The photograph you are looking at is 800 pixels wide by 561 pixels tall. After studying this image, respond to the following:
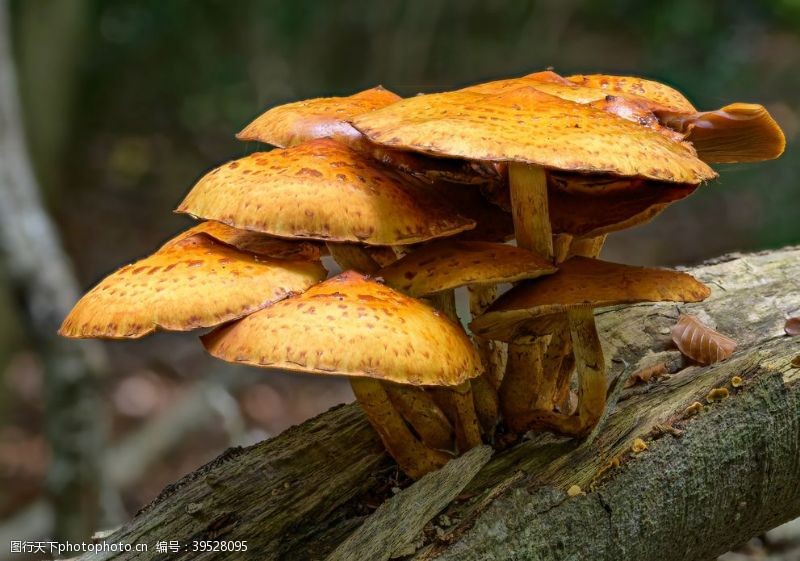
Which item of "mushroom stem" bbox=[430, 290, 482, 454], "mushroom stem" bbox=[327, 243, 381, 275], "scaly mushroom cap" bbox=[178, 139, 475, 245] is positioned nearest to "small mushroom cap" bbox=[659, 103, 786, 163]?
"scaly mushroom cap" bbox=[178, 139, 475, 245]

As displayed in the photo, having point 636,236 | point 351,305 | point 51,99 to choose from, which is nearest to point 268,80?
point 51,99

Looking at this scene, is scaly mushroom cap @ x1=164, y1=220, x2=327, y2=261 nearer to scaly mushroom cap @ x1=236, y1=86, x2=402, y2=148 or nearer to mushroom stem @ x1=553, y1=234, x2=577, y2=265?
scaly mushroom cap @ x1=236, y1=86, x2=402, y2=148

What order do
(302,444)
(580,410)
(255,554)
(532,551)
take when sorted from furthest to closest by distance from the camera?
(302,444) < (255,554) < (580,410) < (532,551)

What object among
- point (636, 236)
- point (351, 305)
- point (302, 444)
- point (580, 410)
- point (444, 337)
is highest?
point (351, 305)

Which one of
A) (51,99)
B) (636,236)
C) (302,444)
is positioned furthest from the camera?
(636,236)

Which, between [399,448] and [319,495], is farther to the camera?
[319,495]

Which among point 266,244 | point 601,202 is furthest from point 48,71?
point 601,202

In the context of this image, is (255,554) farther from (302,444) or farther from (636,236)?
(636,236)

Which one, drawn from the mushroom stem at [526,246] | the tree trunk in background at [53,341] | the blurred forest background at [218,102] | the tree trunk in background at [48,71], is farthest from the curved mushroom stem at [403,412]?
the tree trunk in background at [48,71]
